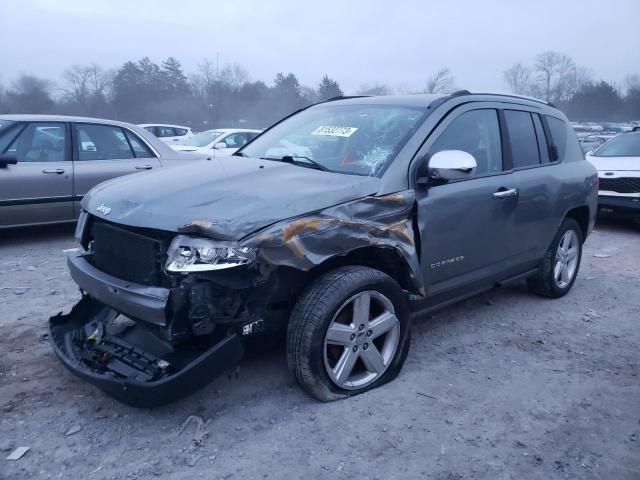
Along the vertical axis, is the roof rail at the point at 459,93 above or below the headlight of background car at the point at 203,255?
above

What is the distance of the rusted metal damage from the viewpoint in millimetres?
2639

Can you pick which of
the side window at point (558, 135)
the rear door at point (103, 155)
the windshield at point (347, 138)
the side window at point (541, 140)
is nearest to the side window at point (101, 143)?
the rear door at point (103, 155)

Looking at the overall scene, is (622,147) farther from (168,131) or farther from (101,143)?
(168,131)

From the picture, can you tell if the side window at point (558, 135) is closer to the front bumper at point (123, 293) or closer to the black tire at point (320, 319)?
the black tire at point (320, 319)

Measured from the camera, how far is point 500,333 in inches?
167

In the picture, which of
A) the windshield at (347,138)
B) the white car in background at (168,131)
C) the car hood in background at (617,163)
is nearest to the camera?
the windshield at (347,138)

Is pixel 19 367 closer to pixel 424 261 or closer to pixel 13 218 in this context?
pixel 424 261

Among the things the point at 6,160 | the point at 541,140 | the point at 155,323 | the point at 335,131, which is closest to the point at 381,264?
the point at 335,131

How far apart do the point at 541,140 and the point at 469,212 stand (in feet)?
4.78

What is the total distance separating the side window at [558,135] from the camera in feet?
15.6

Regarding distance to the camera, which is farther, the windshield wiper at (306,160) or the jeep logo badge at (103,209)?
the windshield wiper at (306,160)

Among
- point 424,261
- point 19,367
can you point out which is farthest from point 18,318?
point 424,261

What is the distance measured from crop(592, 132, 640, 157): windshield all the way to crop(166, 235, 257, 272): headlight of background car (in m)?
8.99

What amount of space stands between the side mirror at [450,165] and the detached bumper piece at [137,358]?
5.10 ft
